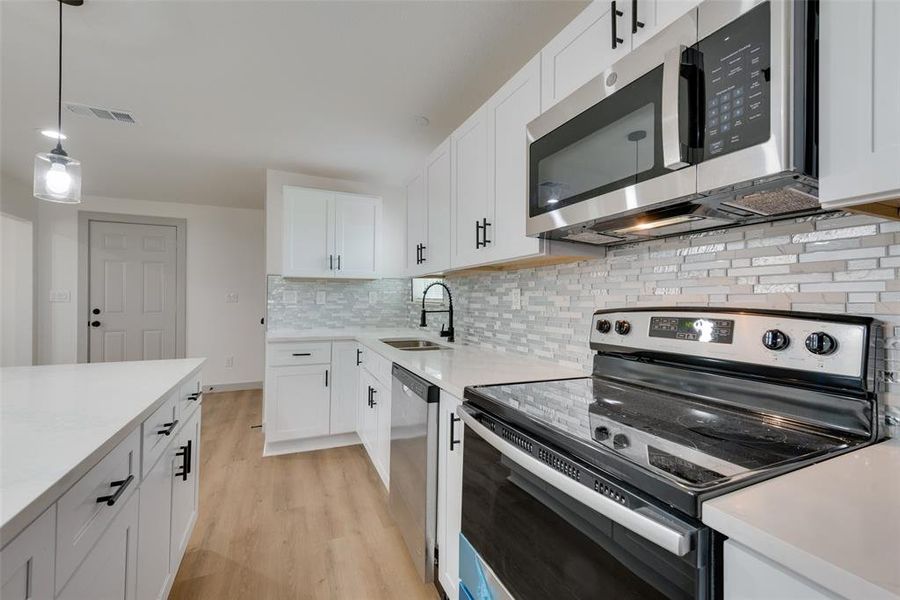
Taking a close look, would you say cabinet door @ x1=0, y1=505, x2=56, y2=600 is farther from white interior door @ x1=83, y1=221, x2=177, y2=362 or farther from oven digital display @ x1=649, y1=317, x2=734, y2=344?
white interior door @ x1=83, y1=221, x2=177, y2=362

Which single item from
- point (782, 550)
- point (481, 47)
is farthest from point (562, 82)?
point (782, 550)

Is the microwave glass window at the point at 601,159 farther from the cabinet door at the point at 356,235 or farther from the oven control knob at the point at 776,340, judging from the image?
the cabinet door at the point at 356,235

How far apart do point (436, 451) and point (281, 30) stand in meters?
1.90

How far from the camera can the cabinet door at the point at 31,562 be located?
57cm

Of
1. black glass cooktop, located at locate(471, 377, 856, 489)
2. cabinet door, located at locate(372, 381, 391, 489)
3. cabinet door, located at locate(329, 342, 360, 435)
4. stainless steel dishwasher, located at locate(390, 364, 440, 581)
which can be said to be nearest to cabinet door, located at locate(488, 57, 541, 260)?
black glass cooktop, located at locate(471, 377, 856, 489)

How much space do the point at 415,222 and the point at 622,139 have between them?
6.02 feet

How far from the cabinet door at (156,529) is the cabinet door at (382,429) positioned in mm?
1008

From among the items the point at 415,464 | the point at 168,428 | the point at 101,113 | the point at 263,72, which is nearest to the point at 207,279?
the point at 101,113

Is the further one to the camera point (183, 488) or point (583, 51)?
point (183, 488)

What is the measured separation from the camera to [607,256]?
1.55 meters

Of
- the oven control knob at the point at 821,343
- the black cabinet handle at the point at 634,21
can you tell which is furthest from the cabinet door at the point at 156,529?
the black cabinet handle at the point at 634,21

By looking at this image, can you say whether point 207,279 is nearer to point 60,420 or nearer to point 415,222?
point 415,222

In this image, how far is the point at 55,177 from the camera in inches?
67.1

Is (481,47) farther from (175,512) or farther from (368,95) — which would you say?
(175,512)
